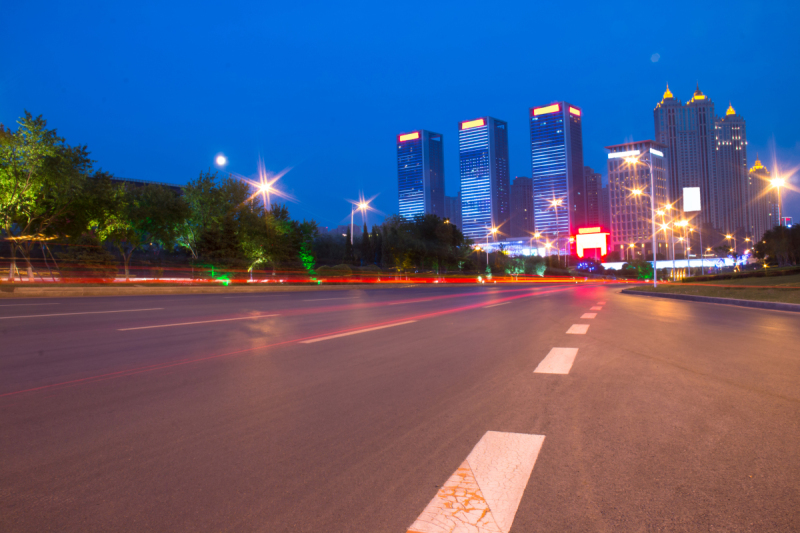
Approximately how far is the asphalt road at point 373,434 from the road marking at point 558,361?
0.16 metres

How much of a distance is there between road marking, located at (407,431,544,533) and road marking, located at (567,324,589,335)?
21.7ft

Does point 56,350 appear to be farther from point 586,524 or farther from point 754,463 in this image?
point 754,463

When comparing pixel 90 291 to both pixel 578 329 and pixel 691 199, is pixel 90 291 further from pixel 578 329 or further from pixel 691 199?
pixel 691 199

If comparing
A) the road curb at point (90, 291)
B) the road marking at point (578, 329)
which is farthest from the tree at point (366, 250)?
the road marking at point (578, 329)

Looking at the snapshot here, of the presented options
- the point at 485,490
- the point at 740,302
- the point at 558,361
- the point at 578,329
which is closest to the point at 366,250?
the point at 740,302

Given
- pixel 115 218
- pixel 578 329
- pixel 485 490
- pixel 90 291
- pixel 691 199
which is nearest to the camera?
pixel 485 490

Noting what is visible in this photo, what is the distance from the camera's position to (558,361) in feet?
20.9

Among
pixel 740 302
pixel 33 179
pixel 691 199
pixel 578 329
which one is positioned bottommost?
pixel 740 302

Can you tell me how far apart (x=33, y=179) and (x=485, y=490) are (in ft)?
117

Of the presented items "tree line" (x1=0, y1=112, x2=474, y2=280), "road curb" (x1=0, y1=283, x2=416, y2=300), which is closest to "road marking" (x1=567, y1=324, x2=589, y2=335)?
"road curb" (x1=0, y1=283, x2=416, y2=300)

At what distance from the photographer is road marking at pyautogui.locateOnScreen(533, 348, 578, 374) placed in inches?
227

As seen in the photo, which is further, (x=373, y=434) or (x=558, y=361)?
(x=558, y=361)

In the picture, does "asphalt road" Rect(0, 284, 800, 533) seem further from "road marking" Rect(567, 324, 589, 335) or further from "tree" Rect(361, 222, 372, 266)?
"tree" Rect(361, 222, 372, 266)

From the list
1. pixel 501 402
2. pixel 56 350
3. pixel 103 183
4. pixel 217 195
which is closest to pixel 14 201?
pixel 103 183
